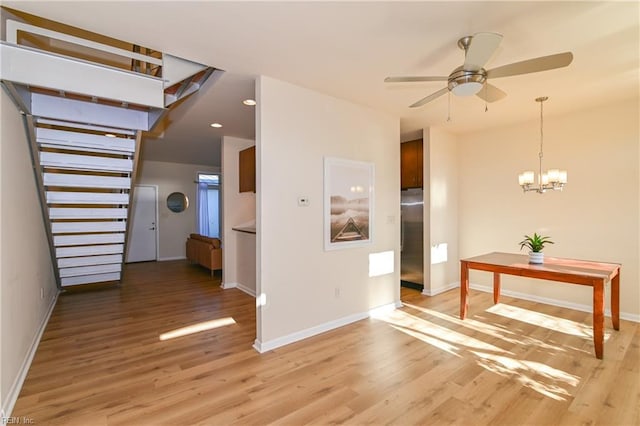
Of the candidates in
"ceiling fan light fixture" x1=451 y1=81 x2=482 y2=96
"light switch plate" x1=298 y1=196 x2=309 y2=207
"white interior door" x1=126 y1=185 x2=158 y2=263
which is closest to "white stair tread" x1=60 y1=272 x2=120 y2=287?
A: "white interior door" x1=126 y1=185 x2=158 y2=263

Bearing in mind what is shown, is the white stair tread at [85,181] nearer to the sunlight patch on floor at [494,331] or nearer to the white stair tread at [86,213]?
the white stair tread at [86,213]

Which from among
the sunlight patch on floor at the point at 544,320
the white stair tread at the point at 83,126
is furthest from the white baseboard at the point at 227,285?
the sunlight patch on floor at the point at 544,320

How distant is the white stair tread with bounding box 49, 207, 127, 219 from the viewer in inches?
148

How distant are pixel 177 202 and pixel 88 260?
157 inches

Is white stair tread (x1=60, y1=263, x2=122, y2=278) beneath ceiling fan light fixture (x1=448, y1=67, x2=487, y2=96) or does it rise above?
beneath

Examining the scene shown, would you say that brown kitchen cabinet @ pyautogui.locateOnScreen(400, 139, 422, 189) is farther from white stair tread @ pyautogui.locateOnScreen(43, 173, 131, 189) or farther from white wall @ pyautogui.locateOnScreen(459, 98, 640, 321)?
white stair tread @ pyautogui.locateOnScreen(43, 173, 131, 189)

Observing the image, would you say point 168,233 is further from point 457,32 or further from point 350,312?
point 457,32

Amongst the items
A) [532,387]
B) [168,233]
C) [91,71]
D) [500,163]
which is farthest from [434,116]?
[168,233]

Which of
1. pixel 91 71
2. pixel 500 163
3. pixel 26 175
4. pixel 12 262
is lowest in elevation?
pixel 12 262

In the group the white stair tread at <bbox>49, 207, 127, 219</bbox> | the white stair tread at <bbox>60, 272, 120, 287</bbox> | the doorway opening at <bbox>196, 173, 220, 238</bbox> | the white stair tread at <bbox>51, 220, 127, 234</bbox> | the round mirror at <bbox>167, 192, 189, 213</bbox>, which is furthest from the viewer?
the doorway opening at <bbox>196, 173, 220, 238</bbox>

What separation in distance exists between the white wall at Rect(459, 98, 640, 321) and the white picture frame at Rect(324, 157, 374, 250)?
230cm

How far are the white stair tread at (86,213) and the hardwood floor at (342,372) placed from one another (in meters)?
1.26

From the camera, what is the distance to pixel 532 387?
7.49 feet

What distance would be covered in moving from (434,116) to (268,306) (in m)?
3.30
